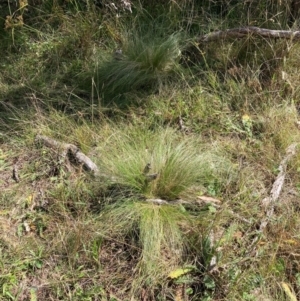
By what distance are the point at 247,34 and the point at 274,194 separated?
1.60m

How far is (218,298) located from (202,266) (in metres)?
0.18

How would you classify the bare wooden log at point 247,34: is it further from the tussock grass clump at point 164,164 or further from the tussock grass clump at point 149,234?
the tussock grass clump at point 149,234

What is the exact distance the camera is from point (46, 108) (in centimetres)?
364

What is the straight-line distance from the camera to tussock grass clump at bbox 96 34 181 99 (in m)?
3.75

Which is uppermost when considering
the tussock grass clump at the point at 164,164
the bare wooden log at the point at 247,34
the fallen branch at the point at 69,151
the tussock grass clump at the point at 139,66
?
the bare wooden log at the point at 247,34

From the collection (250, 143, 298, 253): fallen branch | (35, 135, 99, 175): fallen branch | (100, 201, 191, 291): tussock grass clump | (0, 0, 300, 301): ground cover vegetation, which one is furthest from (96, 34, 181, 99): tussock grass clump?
(100, 201, 191, 291): tussock grass clump

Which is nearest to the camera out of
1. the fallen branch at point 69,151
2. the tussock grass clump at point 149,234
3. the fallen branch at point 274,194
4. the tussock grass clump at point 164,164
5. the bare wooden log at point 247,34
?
the tussock grass clump at point 149,234

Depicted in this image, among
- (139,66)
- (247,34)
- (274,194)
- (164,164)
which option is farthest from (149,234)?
(247,34)

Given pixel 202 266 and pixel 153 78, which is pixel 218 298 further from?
pixel 153 78

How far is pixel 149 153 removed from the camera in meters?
2.93

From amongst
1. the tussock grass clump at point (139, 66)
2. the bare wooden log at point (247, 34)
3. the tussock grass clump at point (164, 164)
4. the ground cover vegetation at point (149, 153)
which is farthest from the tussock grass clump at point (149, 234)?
the bare wooden log at point (247, 34)

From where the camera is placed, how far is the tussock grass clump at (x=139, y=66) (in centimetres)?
375

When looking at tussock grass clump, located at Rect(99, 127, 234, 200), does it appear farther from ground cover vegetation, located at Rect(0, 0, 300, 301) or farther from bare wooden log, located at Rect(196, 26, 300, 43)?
bare wooden log, located at Rect(196, 26, 300, 43)

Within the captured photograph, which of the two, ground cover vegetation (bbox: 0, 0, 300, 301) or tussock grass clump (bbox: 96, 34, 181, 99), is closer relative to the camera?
ground cover vegetation (bbox: 0, 0, 300, 301)
